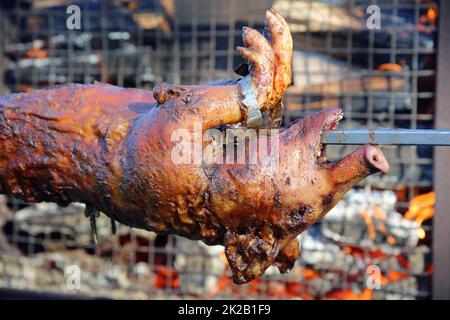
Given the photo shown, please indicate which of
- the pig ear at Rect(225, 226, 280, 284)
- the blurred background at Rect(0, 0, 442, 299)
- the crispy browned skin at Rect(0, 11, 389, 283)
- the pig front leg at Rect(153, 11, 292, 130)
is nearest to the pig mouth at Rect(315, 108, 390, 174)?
the crispy browned skin at Rect(0, 11, 389, 283)

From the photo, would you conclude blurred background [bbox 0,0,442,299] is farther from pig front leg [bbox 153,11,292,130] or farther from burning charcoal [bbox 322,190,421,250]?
pig front leg [bbox 153,11,292,130]

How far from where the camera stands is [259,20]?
3.80 m

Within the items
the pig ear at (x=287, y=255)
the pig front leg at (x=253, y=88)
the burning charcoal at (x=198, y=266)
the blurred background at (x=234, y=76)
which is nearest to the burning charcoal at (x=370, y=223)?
the blurred background at (x=234, y=76)

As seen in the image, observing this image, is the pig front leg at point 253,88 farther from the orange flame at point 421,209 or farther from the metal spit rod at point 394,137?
the orange flame at point 421,209

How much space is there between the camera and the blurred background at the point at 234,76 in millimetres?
3602

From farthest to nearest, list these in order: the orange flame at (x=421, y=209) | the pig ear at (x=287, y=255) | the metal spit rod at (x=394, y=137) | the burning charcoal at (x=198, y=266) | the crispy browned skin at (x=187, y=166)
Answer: the burning charcoal at (x=198, y=266) → the orange flame at (x=421, y=209) → the pig ear at (x=287, y=255) → the crispy browned skin at (x=187, y=166) → the metal spit rod at (x=394, y=137)

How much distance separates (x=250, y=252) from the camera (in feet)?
5.71

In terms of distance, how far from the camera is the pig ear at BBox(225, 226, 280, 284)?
1729 mm

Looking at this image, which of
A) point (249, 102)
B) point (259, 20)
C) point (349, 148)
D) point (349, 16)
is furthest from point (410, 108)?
point (249, 102)

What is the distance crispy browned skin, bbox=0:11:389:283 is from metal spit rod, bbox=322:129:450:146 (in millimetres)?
53

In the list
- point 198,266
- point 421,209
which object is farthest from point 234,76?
point 421,209

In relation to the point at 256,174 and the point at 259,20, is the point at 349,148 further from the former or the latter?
the point at 256,174

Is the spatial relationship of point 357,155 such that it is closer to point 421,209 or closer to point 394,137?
point 394,137

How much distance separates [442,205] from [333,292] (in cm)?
97
